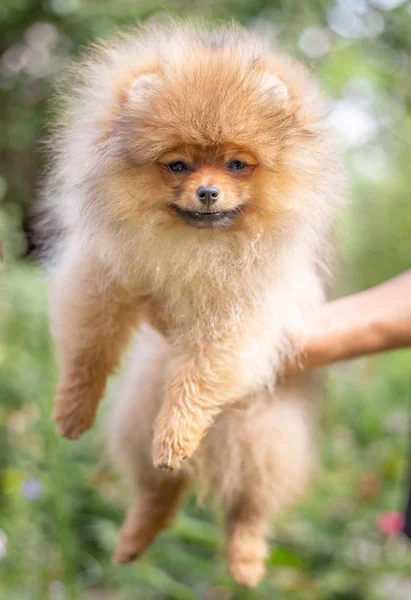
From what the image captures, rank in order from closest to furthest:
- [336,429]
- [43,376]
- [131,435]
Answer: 1. [131,435]
2. [43,376]
3. [336,429]

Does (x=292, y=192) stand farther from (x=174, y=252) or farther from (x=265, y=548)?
(x=265, y=548)

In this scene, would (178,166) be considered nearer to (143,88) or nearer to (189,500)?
(143,88)

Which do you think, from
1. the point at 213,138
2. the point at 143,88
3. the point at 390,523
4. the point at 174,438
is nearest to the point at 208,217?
the point at 213,138

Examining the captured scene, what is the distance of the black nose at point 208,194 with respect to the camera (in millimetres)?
1432

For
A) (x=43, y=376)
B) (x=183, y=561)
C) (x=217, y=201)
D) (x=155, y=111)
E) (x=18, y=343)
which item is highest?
(x=155, y=111)

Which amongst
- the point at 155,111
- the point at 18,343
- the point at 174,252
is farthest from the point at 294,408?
the point at 18,343

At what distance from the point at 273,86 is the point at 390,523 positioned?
2.35 metres

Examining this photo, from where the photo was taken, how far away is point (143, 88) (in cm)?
147

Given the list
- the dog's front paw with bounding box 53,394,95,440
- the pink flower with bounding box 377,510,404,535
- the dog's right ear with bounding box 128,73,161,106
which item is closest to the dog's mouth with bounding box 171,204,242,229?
the dog's right ear with bounding box 128,73,161,106

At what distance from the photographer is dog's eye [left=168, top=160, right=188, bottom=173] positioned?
148cm

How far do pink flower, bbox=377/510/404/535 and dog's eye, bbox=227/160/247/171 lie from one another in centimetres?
219

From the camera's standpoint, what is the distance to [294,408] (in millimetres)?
2178

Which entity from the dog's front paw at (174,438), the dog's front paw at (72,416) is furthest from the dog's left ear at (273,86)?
the dog's front paw at (72,416)

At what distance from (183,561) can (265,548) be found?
1208mm
